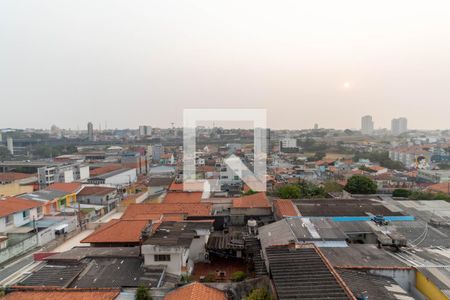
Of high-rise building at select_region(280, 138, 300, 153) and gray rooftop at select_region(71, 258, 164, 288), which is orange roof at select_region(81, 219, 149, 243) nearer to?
gray rooftop at select_region(71, 258, 164, 288)

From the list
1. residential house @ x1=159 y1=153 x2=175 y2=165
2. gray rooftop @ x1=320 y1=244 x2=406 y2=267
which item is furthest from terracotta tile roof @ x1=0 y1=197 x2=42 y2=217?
residential house @ x1=159 y1=153 x2=175 y2=165

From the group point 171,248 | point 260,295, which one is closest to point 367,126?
point 171,248

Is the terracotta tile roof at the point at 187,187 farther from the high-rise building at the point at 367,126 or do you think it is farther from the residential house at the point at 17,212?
the high-rise building at the point at 367,126

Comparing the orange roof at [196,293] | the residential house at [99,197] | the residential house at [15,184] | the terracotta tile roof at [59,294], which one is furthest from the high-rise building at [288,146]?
the terracotta tile roof at [59,294]

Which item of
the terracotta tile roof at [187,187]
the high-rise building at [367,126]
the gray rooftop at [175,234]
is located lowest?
the terracotta tile roof at [187,187]

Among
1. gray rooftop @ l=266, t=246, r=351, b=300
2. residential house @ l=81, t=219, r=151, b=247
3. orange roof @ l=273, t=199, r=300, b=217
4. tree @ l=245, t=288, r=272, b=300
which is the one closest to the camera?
gray rooftop @ l=266, t=246, r=351, b=300

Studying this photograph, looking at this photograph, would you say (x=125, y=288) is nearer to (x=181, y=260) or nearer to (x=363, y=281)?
(x=181, y=260)

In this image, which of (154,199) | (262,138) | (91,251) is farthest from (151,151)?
(91,251)
